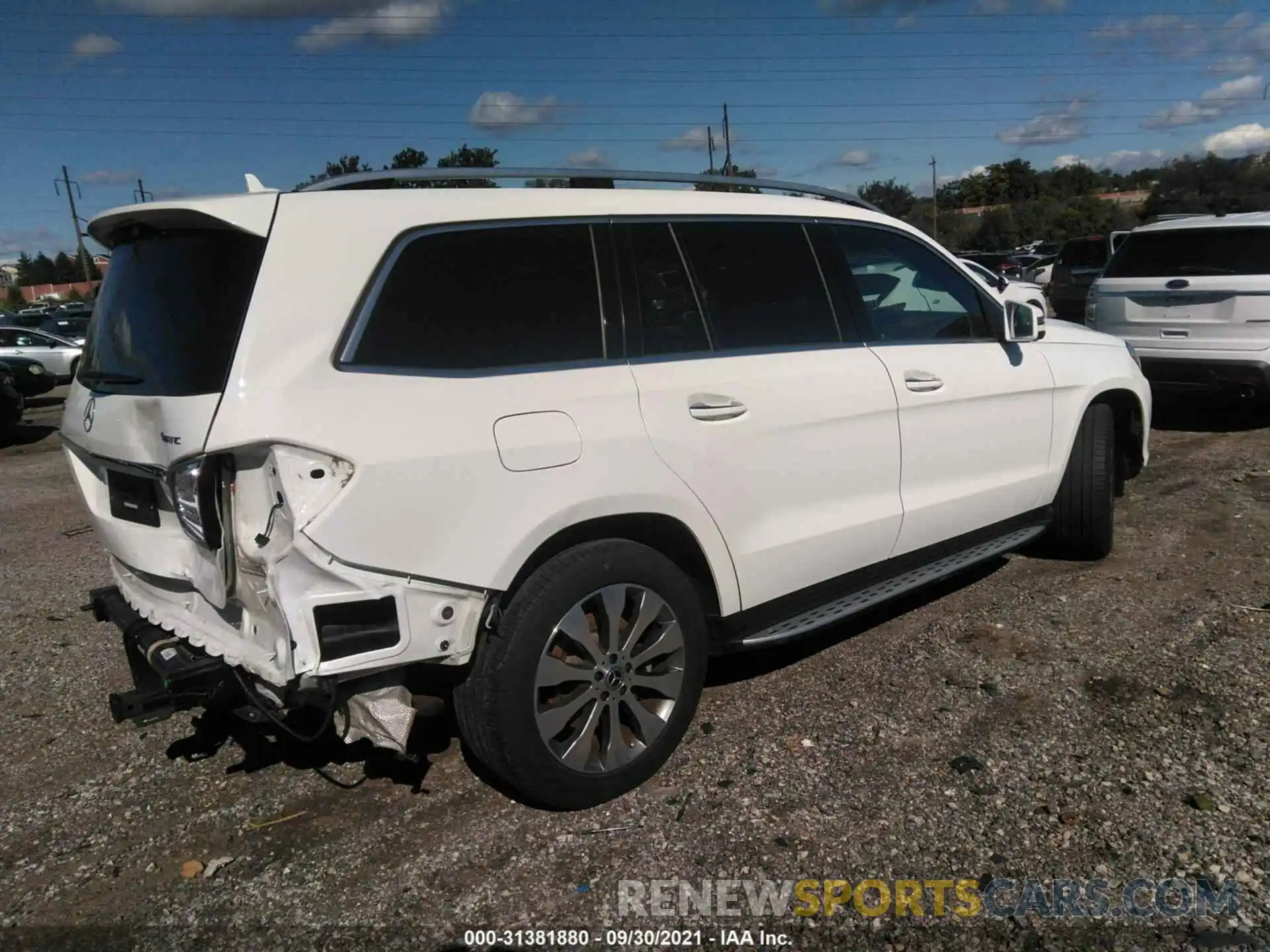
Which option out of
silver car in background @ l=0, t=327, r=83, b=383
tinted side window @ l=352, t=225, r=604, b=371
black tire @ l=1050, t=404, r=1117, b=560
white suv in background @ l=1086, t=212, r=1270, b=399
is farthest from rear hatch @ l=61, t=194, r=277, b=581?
silver car in background @ l=0, t=327, r=83, b=383

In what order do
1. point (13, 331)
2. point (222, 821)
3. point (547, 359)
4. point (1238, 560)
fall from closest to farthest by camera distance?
point (547, 359) → point (222, 821) → point (1238, 560) → point (13, 331)

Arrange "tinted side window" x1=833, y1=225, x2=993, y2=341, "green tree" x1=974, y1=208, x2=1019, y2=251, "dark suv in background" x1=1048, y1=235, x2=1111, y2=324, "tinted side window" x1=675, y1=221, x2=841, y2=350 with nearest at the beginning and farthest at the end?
"tinted side window" x1=675, y1=221, x2=841, y2=350 → "tinted side window" x1=833, y1=225, x2=993, y2=341 → "dark suv in background" x1=1048, y1=235, x2=1111, y2=324 → "green tree" x1=974, y1=208, x2=1019, y2=251

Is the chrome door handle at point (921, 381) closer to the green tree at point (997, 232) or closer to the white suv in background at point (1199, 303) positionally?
the white suv in background at point (1199, 303)

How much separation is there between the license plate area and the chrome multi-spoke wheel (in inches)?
49.3

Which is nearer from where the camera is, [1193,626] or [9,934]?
[9,934]

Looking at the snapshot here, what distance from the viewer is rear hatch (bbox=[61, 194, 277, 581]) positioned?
8.46ft

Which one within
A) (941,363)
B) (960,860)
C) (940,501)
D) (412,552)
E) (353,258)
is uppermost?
(353,258)

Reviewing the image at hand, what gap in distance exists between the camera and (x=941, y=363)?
13.2 ft

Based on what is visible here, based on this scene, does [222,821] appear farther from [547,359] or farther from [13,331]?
[13,331]

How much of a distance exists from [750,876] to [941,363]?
2.27 metres

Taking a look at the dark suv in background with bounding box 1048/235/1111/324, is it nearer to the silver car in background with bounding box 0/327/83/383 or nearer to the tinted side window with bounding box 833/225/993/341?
the tinted side window with bounding box 833/225/993/341

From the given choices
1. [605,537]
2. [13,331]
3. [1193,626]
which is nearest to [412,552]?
[605,537]

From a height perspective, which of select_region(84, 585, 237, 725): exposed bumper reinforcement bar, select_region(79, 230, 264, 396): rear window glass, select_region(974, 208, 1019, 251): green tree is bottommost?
select_region(84, 585, 237, 725): exposed bumper reinforcement bar

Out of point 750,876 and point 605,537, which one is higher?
point 605,537
